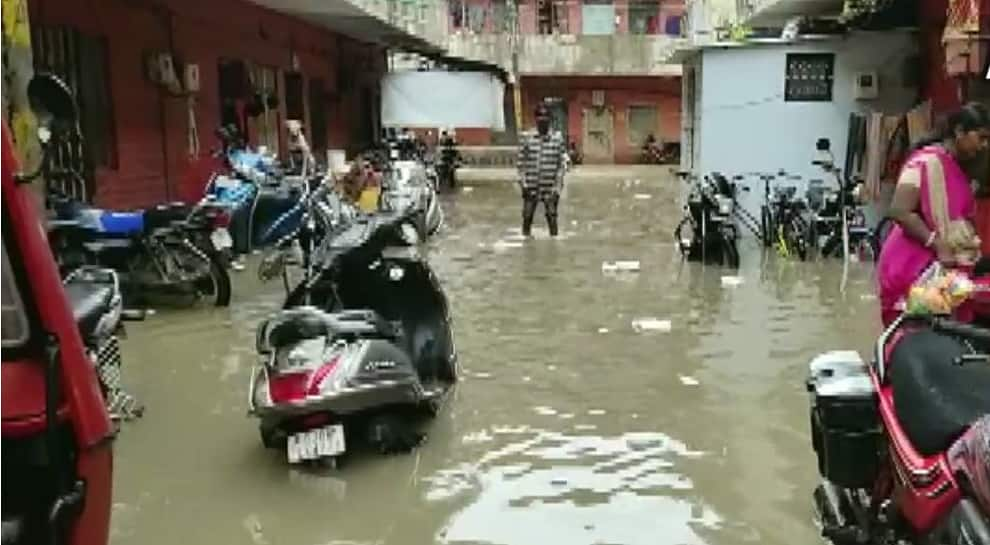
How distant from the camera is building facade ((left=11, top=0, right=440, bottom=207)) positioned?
1045 centimetres

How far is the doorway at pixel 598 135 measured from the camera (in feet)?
116

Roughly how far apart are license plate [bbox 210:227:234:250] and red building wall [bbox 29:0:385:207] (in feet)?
7.89

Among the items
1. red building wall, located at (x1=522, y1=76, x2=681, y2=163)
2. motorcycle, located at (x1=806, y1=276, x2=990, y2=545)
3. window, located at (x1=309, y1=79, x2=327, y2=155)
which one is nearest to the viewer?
motorcycle, located at (x1=806, y1=276, x2=990, y2=545)

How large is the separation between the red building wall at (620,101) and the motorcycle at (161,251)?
27.1m

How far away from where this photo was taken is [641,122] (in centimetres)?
3566

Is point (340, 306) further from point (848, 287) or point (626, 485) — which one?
point (848, 287)

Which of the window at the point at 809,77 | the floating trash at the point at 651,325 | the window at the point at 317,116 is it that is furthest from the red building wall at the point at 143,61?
the window at the point at 809,77

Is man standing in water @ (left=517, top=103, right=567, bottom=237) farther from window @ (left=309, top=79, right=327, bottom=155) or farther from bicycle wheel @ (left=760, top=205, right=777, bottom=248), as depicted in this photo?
window @ (left=309, top=79, right=327, bottom=155)

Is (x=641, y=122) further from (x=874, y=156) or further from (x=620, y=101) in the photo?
(x=874, y=156)

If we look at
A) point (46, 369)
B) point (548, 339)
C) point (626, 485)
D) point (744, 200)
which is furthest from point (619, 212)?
point (46, 369)

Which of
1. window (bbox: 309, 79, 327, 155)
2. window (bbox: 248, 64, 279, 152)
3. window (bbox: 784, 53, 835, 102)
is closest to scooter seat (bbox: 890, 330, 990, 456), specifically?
window (bbox: 784, 53, 835, 102)

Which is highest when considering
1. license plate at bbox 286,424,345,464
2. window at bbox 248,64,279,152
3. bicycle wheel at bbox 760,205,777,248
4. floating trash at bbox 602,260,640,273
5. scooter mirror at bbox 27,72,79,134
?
window at bbox 248,64,279,152

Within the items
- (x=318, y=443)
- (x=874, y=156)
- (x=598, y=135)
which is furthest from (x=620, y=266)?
(x=598, y=135)

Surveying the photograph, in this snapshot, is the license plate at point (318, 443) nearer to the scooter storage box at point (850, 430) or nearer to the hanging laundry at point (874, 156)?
the scooter storage box at point (850, 430)
